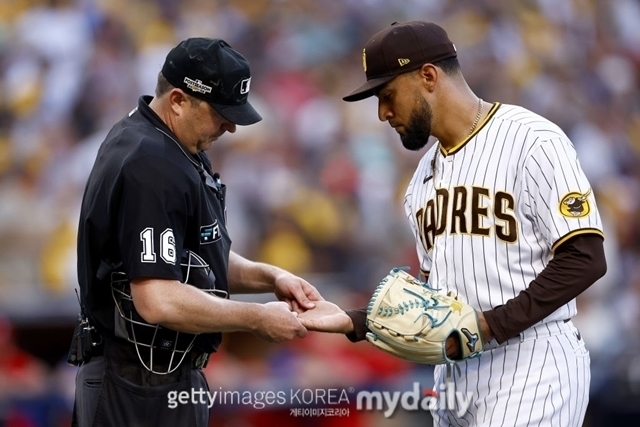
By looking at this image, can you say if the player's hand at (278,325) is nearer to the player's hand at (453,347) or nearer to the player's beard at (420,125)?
the player's hand at (453,347)

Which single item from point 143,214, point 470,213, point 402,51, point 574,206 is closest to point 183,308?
point 143,214

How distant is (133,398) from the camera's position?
10.3 ft

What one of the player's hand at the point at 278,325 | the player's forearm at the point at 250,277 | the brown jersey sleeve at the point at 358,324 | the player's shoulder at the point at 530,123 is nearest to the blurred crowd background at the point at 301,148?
the player's forearm at the point at 250,277

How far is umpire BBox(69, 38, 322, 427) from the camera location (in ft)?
9.77

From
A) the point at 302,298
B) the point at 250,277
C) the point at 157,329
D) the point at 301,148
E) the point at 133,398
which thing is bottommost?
the point at 133,398

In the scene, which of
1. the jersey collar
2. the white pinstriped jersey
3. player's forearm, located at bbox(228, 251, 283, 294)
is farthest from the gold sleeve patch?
player's forearm, located at bbox(228, 251, 283, 294)

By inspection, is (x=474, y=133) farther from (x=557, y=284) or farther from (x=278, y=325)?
(x=278, y=325)

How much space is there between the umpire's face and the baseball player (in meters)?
0.52

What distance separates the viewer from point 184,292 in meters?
3.00

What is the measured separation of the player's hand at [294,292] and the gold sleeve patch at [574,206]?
1.12 m

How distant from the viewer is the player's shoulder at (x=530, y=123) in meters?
3.02

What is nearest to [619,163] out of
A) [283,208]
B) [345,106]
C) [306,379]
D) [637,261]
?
[637,261]

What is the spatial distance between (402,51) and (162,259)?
3.54ft

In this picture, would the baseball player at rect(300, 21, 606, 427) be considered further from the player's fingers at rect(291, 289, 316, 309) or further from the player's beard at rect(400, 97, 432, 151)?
the player's fingers at rect(291, 289, 316, 309)
